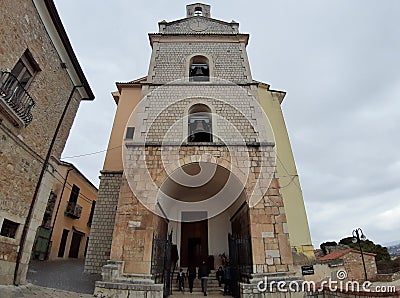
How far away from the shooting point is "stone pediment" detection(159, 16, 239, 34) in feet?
38.2

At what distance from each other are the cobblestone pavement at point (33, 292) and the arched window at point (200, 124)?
5.34m

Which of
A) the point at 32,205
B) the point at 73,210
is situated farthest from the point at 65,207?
the point at 32,205

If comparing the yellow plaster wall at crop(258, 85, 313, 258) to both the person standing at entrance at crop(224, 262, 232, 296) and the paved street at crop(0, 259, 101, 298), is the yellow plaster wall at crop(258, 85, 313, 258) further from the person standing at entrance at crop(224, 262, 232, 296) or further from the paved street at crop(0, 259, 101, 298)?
the paved street at crop(0, 259, 101, 298)

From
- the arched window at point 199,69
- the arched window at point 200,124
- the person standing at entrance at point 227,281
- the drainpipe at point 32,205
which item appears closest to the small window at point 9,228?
the drainpipe at point 32,205

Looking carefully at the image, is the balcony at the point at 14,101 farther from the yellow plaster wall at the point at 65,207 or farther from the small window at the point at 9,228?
the yellow plaster wall at the point at 65,207

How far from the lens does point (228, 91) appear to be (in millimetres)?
9406

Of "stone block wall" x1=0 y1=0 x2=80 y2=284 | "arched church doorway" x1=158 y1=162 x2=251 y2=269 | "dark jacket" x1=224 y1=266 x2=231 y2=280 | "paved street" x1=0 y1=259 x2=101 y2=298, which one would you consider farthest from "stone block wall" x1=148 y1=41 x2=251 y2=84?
"paved street" x1=0 y1=259 x2=101 y2=298

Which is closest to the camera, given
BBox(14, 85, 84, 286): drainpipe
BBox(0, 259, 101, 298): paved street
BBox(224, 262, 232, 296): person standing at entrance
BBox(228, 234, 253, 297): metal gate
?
BBox(0, 259, 101, 298): paved street

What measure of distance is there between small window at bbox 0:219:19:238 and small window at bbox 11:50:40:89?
3.09 m

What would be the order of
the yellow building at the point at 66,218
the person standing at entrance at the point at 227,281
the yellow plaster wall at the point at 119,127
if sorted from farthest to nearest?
the yellow building at the point at 66,218 → the yellow plaster wall at the point at 119,127 → the person standing at entrance at the point at 227,281

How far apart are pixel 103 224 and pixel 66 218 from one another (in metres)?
5.95

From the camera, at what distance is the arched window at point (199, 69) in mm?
10078

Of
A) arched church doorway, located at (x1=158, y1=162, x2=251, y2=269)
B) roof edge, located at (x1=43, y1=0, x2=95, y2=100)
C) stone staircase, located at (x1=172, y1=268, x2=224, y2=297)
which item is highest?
roof edge, located at (x1=43, y1=0, x2=95, y2=100)

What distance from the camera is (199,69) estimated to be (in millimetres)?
10516
